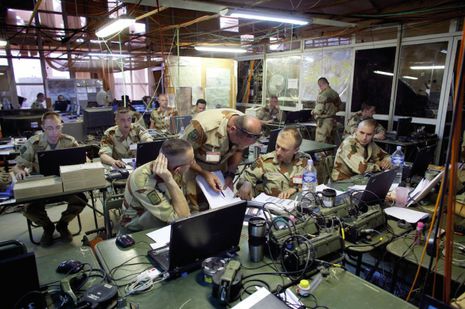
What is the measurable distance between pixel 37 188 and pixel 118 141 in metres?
1.49

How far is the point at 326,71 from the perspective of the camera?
708cm

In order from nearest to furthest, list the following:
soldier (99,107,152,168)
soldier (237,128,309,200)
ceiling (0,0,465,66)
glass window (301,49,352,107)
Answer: soldier (237,128,309,200)
soldier (99,107,152,168)
ceiling (0,0,465,66)
glass window (301,49,352,107)

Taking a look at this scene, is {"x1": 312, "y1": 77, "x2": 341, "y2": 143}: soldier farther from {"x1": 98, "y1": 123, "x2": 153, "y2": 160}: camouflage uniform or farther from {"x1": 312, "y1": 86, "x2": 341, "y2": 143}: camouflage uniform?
{"x1": 98, "y1": 123, "x2": 153, "y2": 160}: camouflage uniform

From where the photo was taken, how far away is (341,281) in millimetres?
1328

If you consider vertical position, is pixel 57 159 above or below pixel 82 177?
above

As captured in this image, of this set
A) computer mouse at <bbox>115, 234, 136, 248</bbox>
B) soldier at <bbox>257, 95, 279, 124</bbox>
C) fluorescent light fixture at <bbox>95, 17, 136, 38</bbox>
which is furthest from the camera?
soldier at <bbox>257, 95, 279, 124</bbox>

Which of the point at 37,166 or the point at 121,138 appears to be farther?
the point at 121,138

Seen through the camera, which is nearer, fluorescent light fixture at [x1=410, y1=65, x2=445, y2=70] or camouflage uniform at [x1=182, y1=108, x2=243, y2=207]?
camouflage uniform at [x1=182, y1=108, x2=243, y2=207]

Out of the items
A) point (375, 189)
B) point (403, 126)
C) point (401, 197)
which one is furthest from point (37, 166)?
point (403, 126)

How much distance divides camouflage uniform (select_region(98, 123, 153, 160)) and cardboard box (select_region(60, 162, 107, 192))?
3.37 feet

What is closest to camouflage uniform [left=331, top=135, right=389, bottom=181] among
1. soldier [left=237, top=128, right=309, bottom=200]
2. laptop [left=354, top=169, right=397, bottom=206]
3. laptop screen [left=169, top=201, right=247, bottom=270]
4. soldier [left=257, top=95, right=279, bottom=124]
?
soldier [left=237, top=128, right=309, bottom=200]

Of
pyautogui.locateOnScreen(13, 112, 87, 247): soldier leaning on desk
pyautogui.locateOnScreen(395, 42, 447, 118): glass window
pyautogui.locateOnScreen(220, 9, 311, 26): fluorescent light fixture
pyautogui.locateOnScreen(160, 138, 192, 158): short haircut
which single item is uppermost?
pyautogui.locateOnScreen(220, 9, 311, 26): fluorescent light fixture

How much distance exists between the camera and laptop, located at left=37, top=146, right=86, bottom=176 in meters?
2.67

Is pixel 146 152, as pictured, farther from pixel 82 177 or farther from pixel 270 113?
pixel 270 113
